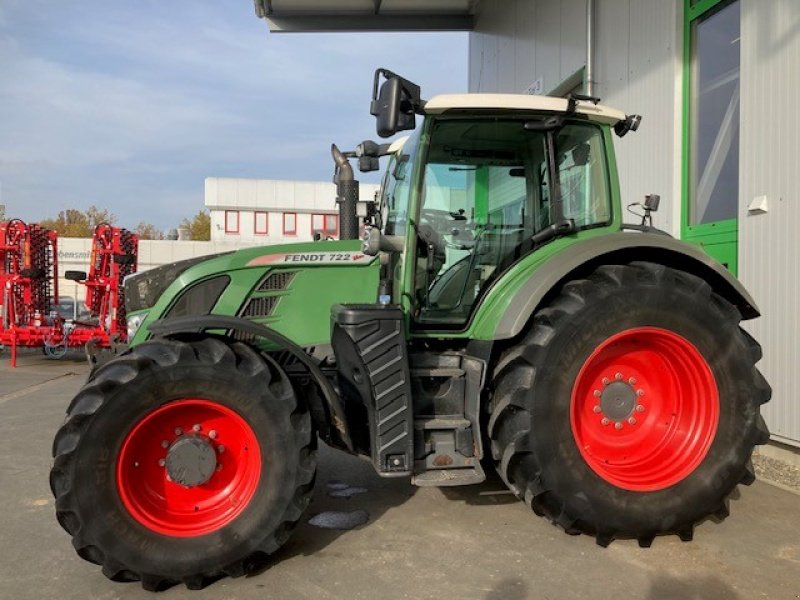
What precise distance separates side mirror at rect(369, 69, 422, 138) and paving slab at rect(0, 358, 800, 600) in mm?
2120

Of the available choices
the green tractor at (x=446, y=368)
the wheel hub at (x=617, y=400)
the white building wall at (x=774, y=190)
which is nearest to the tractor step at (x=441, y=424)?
the green tractor at (x=446, y=368)

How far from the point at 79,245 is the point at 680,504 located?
2635 cm

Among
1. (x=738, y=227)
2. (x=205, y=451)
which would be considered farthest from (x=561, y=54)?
(x=205, y=451)

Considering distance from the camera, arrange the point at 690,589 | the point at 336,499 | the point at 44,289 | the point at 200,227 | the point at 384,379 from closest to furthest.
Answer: the point at 690,589 < the point at 384,379 < the point at 336,499 < the point at 44,289 < the point at 200,227

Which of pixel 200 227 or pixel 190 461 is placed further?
pixel 200 227

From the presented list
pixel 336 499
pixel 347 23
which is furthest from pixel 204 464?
pixel 347 23

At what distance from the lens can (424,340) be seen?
3.64 metres

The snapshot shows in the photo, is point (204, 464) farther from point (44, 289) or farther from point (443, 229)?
point (44, 289)

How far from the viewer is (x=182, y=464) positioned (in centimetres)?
293

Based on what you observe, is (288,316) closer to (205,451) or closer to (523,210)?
(205,451)

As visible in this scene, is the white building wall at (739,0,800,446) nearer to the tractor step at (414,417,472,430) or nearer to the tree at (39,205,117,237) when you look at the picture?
the tractor step at (414,417,472,430)

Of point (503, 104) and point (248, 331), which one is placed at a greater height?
point (503, 104)

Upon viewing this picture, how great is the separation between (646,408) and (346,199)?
90.3 inches

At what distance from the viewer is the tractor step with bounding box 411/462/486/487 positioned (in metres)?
3.07
